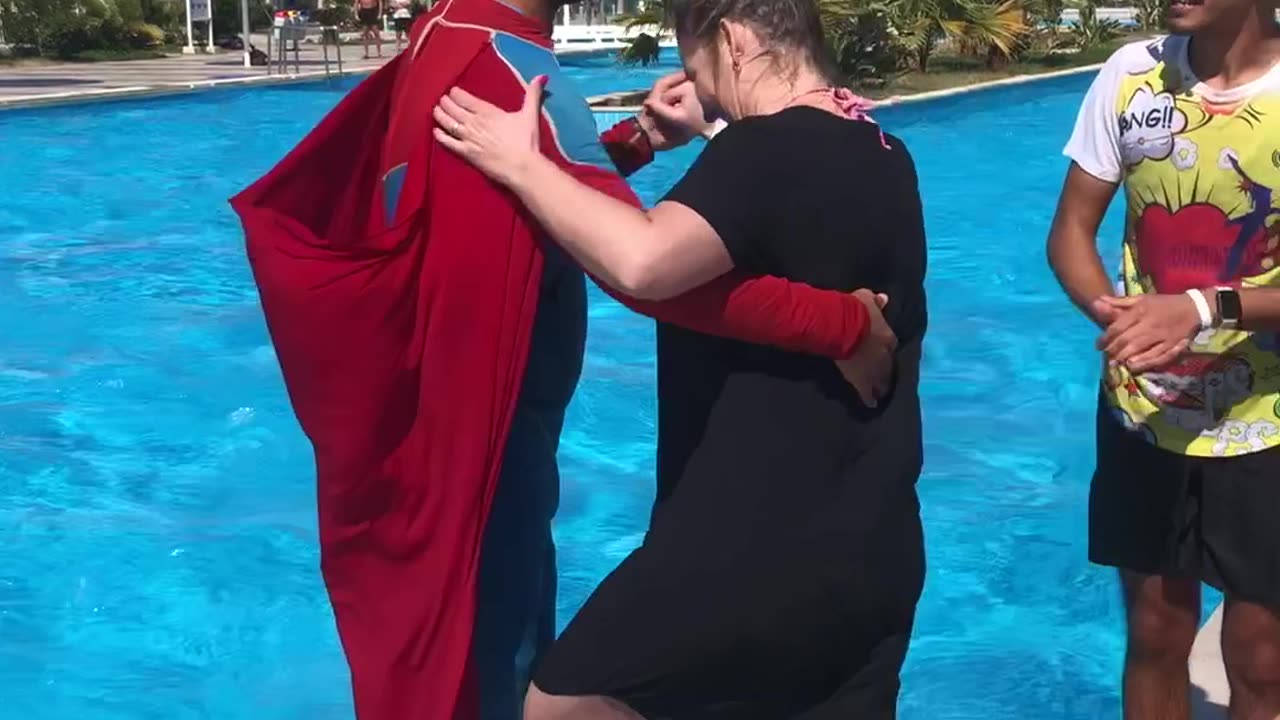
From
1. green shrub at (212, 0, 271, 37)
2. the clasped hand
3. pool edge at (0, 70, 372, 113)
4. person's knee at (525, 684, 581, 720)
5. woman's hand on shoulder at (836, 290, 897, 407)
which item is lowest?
green shrub at (212, 0, 271, 37)

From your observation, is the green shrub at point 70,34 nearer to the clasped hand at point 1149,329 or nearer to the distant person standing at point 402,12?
the distant person standing at point 402,12

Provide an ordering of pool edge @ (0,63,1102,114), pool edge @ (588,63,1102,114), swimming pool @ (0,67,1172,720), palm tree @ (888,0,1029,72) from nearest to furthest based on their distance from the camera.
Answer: swimming pool @ (0,67,1172,720)
pool edge @ (588,63,1102,114)
pool edge @ (0,63,1102,114)
palm tree @ (888,0,1029,72)

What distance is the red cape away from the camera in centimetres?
217

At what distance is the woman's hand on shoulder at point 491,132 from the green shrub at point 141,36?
33.3m

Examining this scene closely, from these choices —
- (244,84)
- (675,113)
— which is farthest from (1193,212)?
(244,84)

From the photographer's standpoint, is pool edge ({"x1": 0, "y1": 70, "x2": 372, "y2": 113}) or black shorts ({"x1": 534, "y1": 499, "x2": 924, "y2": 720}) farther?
pool edge ({"x1": 0, "y1": 70, "x2": 372, "y2": 113})

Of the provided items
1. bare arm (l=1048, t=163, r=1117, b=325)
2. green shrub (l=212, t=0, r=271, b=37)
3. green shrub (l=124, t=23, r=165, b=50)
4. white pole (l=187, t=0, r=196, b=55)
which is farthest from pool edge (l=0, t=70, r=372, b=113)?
bare arm (l=1048, t=163, r=1117, b=325)

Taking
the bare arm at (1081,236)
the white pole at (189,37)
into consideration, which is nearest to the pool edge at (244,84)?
the white pole at (189,37)

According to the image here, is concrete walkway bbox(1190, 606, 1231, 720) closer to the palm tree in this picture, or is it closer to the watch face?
the watch face

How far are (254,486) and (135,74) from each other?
822 inches

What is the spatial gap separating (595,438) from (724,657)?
505 cm

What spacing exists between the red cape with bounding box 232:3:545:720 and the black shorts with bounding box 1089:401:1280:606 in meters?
1.35

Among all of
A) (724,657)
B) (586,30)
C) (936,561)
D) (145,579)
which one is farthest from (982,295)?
(586,30)

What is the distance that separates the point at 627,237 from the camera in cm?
200
